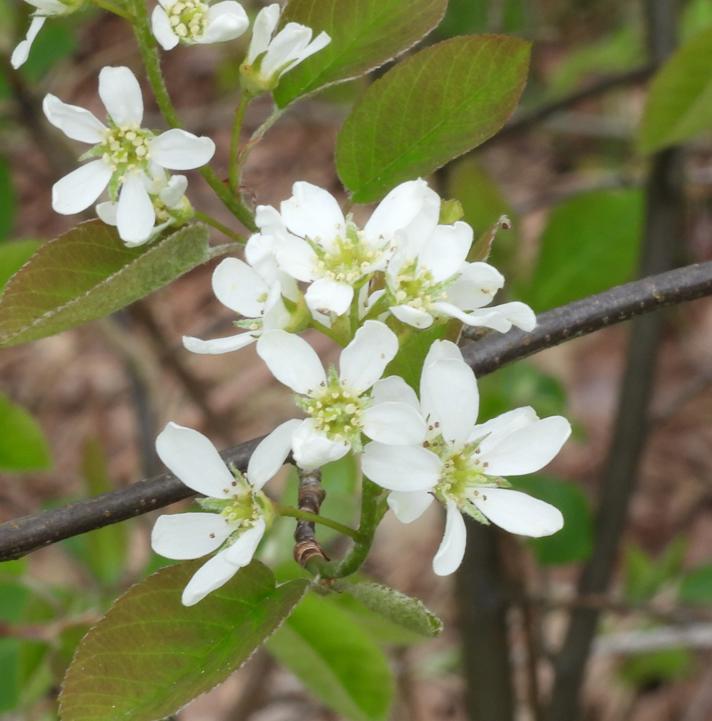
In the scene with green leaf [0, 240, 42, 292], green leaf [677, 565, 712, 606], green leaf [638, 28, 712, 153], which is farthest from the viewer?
green leaf [677, 565, 712, 606]

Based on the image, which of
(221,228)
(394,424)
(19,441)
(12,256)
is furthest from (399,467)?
(19,441)

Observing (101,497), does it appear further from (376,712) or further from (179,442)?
(376,712)

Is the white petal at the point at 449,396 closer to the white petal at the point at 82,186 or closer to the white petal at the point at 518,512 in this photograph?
the white petal at the point at 518,512

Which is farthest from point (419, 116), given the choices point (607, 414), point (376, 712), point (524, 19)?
point (607, 414)

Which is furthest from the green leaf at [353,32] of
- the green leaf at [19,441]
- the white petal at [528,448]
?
the green leaf at [19,441]

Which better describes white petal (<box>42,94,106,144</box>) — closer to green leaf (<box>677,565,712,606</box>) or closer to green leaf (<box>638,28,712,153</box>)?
green leaf (<box>638,28,712,153</box>)

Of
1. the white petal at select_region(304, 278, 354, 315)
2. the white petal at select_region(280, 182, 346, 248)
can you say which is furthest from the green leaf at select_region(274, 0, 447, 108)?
the white petal at select_region(304, 278, 354, 315)

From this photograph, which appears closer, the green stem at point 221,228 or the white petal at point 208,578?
the white petal at point 208,578
